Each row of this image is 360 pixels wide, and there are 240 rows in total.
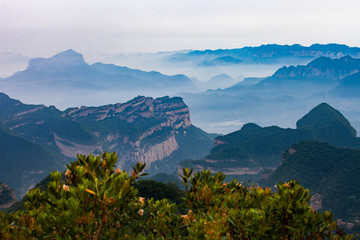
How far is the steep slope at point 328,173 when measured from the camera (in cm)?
12175

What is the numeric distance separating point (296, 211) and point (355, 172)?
14093 cm

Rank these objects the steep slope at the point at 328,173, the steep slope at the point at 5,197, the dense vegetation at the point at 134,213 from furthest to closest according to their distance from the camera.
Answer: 1. the steep slope at the point at 328,173
2. the steep slope at the point at 5,197
3. the dense vegetation at the point at 134,213

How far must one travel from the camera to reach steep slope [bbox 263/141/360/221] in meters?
122

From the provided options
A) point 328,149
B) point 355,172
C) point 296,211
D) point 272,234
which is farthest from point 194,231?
point 328,149

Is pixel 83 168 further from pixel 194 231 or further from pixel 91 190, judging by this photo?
pixel 194 231

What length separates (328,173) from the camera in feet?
511

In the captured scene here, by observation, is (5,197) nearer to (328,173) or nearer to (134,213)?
(134,213)

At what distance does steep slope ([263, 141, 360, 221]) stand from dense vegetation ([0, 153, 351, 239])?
104 metres

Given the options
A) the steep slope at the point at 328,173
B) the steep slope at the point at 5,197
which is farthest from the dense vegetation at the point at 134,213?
the steep slope at the point at 5,197

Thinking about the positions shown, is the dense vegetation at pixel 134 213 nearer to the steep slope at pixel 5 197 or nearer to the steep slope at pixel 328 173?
the steep slope at pixel 328 173

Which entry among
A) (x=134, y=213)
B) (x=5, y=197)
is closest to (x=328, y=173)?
(x=5, y=197)

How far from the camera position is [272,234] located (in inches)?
529

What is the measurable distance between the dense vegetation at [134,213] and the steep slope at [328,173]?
340ft

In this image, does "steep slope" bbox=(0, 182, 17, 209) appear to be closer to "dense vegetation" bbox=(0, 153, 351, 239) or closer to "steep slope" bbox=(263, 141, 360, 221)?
"steep slope" bbox=(263, 141, 360, 221)
